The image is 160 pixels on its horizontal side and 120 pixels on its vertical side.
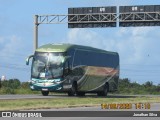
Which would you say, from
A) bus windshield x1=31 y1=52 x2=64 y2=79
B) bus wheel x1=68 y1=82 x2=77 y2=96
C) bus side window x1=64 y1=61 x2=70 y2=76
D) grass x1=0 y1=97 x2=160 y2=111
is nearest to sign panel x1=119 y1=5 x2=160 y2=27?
bus wheel x1=68 y1=82 x2=77 y2=96

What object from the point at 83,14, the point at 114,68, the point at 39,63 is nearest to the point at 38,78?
the point at 39,63

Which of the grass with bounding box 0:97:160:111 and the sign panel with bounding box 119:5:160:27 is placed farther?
the sign panel with bounding box 119:5:160:27

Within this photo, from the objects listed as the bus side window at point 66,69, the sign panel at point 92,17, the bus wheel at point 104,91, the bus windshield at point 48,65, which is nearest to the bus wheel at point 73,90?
the bus side window at point 66,69

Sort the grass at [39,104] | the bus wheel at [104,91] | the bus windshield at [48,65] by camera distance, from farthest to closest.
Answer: the bus wheel at [104,91] → the bus windshield at [48,65] → the grass at [39,104]

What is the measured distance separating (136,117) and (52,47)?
22276mm

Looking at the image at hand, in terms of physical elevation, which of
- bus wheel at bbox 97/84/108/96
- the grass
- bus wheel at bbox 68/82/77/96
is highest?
the grass

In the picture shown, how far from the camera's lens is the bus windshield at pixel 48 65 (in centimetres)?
4516

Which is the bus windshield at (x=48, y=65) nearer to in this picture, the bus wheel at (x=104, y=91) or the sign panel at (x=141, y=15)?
the bus wheel at (x=104, y=91)

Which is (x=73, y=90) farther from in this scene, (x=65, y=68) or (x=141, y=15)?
(x=141, y=15)

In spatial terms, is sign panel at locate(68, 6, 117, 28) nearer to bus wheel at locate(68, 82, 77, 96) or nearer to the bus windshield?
bus wheel at locate(68, 82, 77, 96)

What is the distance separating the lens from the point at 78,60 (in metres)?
47.4

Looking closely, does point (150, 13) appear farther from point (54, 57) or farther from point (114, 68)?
point (54, 57)

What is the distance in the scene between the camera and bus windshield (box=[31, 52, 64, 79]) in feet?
148

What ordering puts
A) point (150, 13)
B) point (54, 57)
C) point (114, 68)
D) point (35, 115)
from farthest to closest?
point (150, 13) → point (114, 68) → point (54, 57) → point (35, 115)
